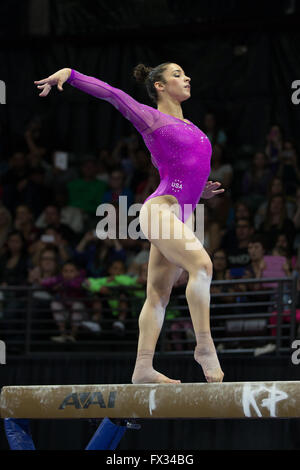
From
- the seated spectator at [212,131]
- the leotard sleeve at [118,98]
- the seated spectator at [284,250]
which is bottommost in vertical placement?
the seated spectator at [284,250]

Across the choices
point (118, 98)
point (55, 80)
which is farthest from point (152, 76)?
point (55, 80)

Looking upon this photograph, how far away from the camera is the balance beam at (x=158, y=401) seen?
3098mm

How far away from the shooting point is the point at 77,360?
6906 mm

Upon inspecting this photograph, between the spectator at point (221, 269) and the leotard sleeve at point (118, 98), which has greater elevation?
the leotard sleeve at point (118, 98)

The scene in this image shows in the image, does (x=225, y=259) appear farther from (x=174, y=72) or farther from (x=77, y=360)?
(x=174, y=72)

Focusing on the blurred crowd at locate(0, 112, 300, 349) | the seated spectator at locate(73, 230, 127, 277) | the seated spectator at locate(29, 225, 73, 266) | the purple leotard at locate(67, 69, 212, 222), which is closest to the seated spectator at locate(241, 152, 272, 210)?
the blurred crowd at locate(0, 112, 300, 349)

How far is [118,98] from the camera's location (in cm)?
393

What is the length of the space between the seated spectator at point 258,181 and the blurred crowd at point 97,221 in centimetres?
1

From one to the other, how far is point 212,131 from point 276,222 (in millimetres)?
1799

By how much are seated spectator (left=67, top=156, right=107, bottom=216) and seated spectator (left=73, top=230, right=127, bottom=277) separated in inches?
33.1

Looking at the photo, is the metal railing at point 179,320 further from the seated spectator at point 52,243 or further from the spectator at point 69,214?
the spectator at point 69,214

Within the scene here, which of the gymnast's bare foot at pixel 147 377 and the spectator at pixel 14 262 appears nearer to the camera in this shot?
the gymnast's bare foot at pixel 147 377

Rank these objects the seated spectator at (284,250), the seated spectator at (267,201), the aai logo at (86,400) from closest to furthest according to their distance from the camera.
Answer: the aai logo at (86,400) < the seated spectator at (284,250) < the seated spectator at (267,201)

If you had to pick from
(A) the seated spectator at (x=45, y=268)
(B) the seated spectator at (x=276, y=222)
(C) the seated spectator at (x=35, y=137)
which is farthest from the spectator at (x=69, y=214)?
(B) the seated spectator at (x=276, y=222)
